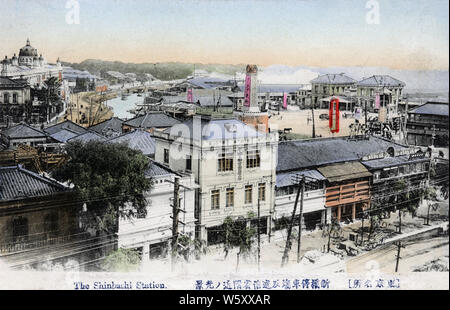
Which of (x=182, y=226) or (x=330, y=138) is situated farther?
(x=330, y=138)

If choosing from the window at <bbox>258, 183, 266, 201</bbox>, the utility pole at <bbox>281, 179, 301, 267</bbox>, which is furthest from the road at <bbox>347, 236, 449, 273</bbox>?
the window at <bbox>258, 183, 266, 201</bbox>

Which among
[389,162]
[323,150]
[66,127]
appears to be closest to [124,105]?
[66,127]

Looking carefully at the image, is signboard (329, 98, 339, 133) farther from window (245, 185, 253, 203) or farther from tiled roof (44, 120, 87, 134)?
tiled roof (44, 120, 87, 134)

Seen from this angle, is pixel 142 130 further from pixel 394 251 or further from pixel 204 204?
pixel 394 251

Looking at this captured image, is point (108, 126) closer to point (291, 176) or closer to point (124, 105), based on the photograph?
point (124, 105)
